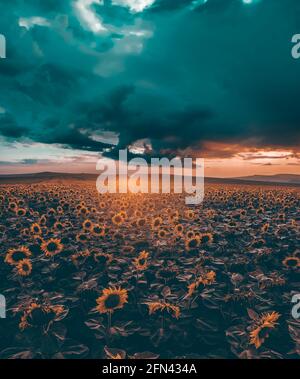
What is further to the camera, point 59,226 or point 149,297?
point 59,226

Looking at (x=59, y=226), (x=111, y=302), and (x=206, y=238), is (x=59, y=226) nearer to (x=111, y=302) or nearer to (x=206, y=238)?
(x=206, y=238)

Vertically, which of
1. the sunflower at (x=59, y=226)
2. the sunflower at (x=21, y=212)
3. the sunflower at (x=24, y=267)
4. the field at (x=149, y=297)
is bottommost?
the field at (x=149, y=297)

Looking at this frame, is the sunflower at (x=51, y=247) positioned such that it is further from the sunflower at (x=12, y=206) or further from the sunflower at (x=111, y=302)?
the sunflower at (x=12, y=206)

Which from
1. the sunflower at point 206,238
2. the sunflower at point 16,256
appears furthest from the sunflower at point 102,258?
the sunflower at point 206,238

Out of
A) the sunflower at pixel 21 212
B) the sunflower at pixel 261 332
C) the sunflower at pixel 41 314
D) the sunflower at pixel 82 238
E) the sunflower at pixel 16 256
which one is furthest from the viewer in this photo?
the sunflower at pixel 21 212

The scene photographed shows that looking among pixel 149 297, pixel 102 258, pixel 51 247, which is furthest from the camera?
pixel 51 247

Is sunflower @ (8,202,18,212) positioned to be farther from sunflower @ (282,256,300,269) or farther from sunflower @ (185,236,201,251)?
sunflower @ (282,256,300,269)

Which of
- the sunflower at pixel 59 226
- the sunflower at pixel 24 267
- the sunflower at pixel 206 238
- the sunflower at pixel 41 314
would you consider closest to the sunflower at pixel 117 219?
the sunflower at pixel 59 226

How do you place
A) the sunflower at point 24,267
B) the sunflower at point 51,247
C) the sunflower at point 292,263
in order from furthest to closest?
the sunflower at point 51,247
the sunflower at point 292,263
the sunflower at point 24,267

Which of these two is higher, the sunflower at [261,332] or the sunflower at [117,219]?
the sunflower at [117,219]

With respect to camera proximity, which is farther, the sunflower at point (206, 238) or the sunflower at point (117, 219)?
the sunflower at point (117, 219)

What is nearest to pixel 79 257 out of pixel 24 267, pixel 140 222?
pixel 24 267

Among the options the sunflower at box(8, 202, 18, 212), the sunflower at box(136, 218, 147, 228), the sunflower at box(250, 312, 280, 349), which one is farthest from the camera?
the sunflower at box(8, 202, 18, 212)

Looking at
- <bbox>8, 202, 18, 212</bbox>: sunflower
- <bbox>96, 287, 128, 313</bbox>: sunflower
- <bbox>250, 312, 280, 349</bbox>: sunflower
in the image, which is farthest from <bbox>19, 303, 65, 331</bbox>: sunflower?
<bbox>8, 202, 18, 212</bbox>: sunflower
